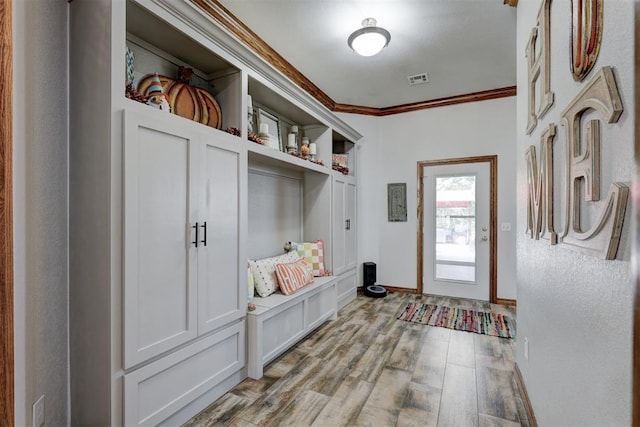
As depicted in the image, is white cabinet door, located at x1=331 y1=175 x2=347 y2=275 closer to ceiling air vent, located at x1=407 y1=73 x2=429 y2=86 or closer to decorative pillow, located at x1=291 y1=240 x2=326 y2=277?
decorative pillow, located at x1=291 y1=240 x2=326 y2=277

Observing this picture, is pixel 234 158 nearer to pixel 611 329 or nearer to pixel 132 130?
pixel 132 130

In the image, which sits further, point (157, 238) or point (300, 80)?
point (300, 80)

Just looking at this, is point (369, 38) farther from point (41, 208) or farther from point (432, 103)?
point (41, 208)

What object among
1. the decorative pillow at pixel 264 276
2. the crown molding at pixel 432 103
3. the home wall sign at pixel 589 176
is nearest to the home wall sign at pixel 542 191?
the home wall sign at pixel 589 176

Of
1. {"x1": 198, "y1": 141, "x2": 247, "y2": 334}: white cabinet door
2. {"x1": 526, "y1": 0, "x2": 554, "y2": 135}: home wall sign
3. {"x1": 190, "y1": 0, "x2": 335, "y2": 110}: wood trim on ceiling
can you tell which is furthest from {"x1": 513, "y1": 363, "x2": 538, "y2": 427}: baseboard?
{"x1": 190, "y1": 0, "x2": 335, "y2": 110}: wood trim on ceiling

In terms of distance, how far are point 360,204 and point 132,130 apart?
370 centimetres

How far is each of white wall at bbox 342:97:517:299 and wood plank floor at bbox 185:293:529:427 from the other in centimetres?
160

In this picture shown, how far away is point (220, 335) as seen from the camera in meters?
2.05

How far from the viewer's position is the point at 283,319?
2.63 metres

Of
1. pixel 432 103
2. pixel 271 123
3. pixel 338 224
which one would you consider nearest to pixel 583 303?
pixel 271 123

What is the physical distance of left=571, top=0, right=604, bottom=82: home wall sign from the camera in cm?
85

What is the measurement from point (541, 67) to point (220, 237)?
2.07 metres

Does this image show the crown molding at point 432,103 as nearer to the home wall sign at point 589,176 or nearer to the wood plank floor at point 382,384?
the wood plank floor at point 382,384

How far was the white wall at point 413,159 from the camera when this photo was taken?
417 cm
